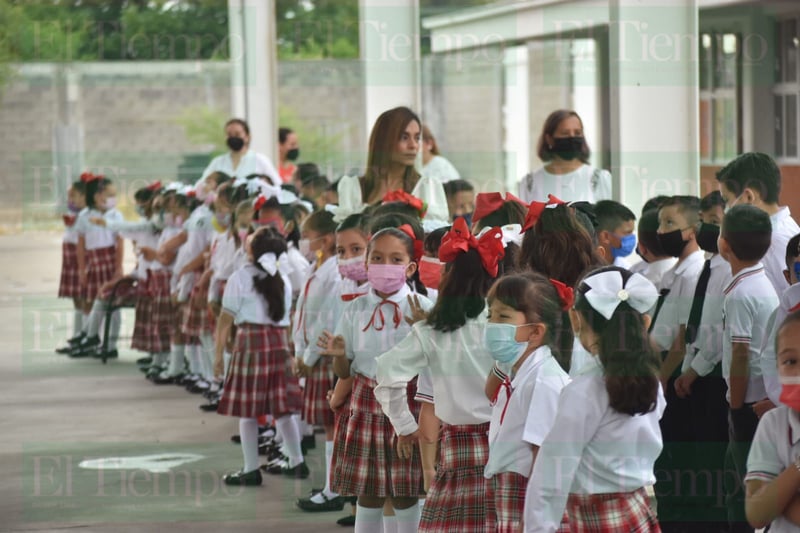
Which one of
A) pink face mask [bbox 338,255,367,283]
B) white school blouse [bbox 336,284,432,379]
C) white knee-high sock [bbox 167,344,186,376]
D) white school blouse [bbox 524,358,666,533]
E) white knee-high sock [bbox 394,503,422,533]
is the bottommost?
white knee-high sock [bbox 167,344,186,376]

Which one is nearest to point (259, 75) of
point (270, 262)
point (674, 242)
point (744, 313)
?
point (270, 262)

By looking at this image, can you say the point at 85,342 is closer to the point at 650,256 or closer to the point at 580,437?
the point at 650,256

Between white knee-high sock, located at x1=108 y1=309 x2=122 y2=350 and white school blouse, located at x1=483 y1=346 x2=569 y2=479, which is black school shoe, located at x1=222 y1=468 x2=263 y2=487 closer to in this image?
white school blouse, located at x1=483 y1=346 x2=569 y2=479

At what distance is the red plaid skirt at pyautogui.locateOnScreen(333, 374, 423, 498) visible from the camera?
442cm

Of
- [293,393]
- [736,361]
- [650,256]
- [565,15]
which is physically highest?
[565,15]

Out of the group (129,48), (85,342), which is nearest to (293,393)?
(85,342)

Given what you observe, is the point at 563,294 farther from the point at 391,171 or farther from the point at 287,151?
the point at 287,151

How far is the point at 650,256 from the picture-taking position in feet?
16.6

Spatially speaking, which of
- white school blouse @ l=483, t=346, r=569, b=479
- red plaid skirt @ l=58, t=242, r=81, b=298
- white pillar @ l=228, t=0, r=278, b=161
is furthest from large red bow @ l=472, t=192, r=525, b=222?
white pillar @ l=228, t=0, r=278, b=161

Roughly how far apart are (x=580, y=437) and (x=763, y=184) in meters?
1.99

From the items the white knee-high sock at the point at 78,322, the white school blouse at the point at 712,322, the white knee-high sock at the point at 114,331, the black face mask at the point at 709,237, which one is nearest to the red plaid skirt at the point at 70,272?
the white knee-high sock at the point at 78,322

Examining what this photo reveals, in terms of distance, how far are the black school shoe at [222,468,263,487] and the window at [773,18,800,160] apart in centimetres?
865

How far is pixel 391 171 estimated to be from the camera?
593cm

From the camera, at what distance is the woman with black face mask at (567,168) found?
605 cm
